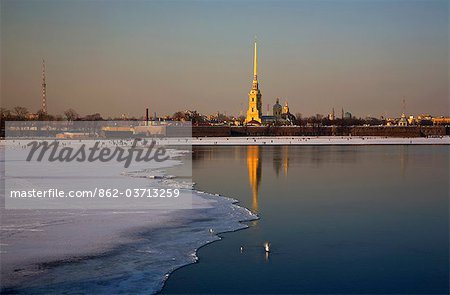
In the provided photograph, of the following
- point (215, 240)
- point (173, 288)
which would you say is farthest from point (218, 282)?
point (215, 240)

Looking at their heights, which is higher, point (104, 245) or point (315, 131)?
point (315, 131)

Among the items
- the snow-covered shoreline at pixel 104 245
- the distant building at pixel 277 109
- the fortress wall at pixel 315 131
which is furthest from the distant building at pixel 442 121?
the snow-covered shoreline at pixel 104 245

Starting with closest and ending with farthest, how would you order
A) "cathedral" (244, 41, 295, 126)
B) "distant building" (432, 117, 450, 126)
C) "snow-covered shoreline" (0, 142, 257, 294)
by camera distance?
"snow-covered shoreline" (0, 142, 257, 294) → "cathedral" (244, 41, 295, 126) → "distant building" (432, 117, 450, 126)

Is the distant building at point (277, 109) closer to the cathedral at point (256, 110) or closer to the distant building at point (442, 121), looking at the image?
the cathedral at point (256, 110)

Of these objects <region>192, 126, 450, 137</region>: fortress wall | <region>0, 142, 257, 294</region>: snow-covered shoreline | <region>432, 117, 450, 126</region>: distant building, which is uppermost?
<region>432, 117, 450, 126</region>: distant building

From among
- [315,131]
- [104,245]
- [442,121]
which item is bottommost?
[104,245]

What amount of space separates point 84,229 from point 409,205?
839cm

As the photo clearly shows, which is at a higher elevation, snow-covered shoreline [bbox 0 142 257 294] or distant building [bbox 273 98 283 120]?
distant building [bbox 273 98 283 120]

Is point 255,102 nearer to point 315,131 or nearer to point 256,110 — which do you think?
point 256,110

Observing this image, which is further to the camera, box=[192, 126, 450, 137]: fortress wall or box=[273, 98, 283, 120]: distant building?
box=[273, 98, 283, 120]: distant building

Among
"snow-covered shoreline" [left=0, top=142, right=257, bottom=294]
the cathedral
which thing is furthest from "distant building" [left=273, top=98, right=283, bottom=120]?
"snow-covered shoreline" [left=0, top=142, right=257, bottom=294]

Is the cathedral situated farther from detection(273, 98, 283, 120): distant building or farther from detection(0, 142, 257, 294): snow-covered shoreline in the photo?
detection(0, 142, 257, 294): snow-covered shoreline

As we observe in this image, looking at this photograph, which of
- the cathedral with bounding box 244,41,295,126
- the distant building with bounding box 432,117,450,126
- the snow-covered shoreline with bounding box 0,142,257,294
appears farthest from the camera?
the distant building with bounding box 432,117,450,126

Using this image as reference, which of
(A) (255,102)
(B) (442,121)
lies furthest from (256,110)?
(B) (442,121)
